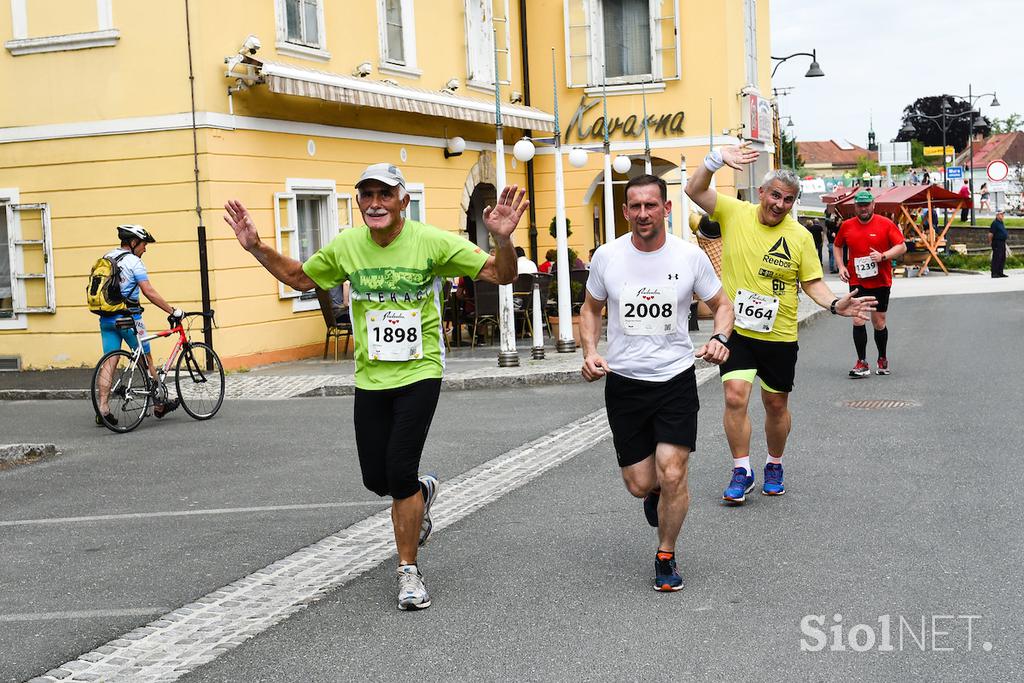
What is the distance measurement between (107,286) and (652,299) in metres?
7.58

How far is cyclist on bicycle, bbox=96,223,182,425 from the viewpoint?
12.3 m

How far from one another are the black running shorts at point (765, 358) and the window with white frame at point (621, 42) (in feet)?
67.7

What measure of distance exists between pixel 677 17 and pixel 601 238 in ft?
19.3

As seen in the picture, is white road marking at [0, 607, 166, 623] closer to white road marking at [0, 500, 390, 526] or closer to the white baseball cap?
the white baseball cap

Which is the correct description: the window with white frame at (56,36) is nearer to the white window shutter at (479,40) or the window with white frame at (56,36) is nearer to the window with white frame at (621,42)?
the white window shutter at (479,40)

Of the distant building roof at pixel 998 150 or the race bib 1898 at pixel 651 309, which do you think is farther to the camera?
the distant building roof at pixel 998 150

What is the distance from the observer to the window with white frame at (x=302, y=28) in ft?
61.5

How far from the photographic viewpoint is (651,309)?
20.3 feet

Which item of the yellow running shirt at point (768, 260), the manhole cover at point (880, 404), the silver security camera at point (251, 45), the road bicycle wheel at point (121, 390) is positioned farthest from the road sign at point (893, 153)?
the yellow running shirt at point (768, 260)

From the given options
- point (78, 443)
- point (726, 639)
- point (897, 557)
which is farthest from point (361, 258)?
point (78, 443)

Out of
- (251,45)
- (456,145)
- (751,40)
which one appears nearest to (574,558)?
(251,45)

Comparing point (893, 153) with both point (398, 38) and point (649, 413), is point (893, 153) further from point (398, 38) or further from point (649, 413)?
point (649, 413)

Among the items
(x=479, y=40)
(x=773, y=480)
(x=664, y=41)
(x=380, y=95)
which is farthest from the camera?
(x=664, y=41)

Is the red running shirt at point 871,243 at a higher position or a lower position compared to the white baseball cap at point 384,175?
lower
